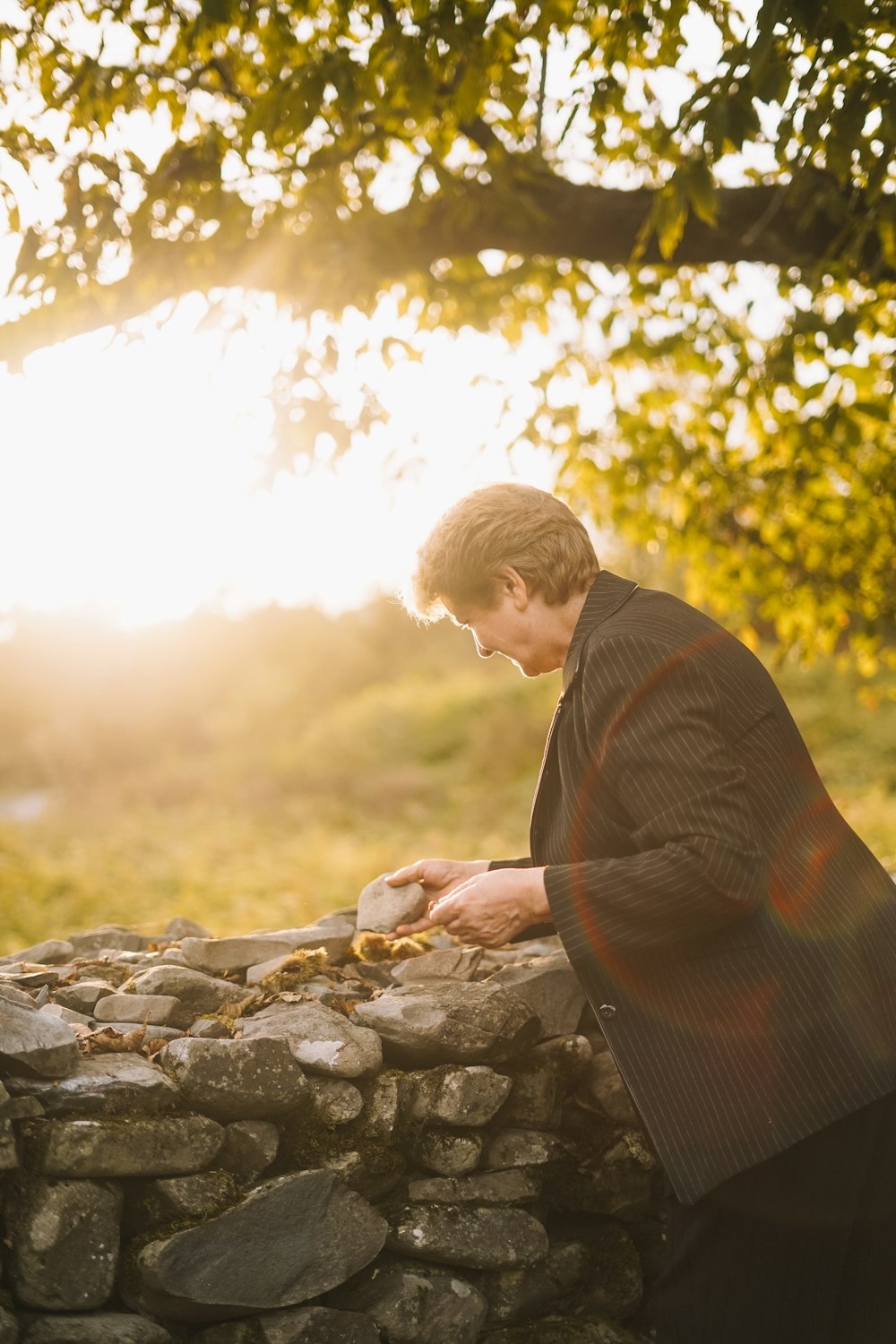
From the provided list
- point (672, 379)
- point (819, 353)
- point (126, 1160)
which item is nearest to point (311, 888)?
point (672, 379)

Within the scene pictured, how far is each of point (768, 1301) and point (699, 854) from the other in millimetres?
1025

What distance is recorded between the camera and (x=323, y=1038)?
264 centimetres

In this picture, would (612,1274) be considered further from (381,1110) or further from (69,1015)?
(69,1015)

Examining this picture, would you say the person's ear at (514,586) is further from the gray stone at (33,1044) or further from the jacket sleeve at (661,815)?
the gray stone at (33,1044)

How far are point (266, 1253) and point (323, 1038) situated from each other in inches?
19.3

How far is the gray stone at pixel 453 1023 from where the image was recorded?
268cm

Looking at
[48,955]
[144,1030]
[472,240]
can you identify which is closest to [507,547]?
[144,1030]

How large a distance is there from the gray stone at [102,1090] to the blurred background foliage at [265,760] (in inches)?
75.4

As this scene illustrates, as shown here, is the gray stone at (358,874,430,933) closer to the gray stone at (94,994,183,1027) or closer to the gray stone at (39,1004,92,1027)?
the gray stone at (94,994,183,1027)

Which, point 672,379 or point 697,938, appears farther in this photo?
point 672,379

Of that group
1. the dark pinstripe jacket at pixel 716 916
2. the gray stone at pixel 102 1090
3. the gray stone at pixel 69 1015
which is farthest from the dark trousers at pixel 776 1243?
the gray stone at pixel 69 1015

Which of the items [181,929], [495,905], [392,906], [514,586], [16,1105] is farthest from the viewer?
[181,929]

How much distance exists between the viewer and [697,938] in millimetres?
2246

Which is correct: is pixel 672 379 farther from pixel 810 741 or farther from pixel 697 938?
pixel 810 741
